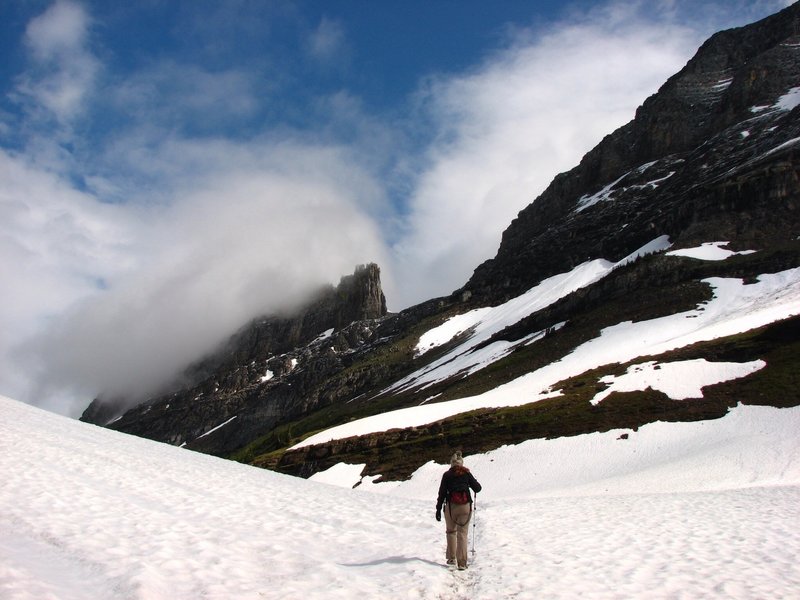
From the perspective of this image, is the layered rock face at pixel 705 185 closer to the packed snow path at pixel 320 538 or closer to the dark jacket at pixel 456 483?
the packed snow path at pixel 320 538

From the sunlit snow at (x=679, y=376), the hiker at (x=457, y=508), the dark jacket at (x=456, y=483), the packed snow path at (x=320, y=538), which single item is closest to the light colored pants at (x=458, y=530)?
the hiker at (x=457, y=508)

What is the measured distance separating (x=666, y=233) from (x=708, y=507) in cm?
12437

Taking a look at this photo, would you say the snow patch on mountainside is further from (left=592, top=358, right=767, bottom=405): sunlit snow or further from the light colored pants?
the light colored pants

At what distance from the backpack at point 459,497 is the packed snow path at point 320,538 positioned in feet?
5.41

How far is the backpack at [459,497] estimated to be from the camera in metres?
13.4

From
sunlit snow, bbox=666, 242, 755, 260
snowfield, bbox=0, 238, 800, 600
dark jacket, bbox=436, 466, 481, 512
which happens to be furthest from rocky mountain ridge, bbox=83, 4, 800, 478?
dark jacket, bbox=436, 466, 481, 512

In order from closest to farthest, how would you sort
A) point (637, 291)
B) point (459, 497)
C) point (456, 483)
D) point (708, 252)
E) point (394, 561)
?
A: point (394, 561) → point (459, 497) → point (456, 483) → point (637, 291) → point (708, 252)

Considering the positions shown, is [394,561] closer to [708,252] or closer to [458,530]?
[458,530]

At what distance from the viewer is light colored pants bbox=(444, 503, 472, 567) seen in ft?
43.1

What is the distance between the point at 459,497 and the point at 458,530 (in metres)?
0.82

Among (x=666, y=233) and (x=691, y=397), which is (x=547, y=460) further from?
(x=666, y=233)

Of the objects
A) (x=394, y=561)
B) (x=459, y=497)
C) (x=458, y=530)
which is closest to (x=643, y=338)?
(x=459, y=497)

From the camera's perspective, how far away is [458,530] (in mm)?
13344

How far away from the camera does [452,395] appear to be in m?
86.6
